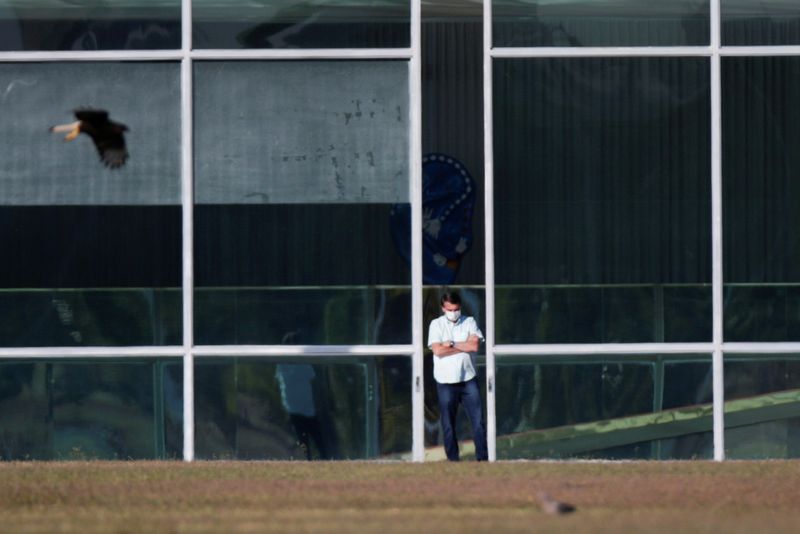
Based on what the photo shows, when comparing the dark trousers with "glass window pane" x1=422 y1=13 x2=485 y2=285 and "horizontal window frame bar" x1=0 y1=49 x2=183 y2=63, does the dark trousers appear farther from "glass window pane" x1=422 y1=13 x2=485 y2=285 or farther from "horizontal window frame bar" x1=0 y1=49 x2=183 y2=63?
"horizontal window frame bar" x1=0 y1=49 x2=183 y2=63

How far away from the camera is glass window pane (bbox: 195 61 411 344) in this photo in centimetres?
1692

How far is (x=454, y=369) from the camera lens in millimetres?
16484

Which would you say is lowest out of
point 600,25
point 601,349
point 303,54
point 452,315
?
point 601,349

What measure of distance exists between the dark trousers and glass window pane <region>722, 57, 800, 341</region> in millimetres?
2505

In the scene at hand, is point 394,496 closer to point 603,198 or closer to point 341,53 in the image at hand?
point 603,198

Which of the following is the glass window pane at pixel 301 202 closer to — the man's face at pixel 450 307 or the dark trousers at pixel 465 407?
the man's face at pixel 450 307

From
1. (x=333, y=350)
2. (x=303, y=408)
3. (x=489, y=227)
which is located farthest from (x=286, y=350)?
(x=489, y=227)

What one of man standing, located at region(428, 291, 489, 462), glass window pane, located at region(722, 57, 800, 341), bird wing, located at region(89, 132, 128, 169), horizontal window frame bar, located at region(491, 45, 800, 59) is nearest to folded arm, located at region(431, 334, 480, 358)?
man standing, located at region(428, 291, 489, 462)

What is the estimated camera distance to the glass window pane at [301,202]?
16.9m

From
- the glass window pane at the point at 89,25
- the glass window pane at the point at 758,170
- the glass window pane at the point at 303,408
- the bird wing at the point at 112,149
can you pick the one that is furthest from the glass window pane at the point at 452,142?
the bird wing at the point at 112,149

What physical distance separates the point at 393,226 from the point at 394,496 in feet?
12.5

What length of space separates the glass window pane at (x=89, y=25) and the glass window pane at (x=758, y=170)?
495 cm

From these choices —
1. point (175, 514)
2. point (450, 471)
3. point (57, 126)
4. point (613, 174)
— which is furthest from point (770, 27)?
point (175, 514)

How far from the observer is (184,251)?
1692cm
